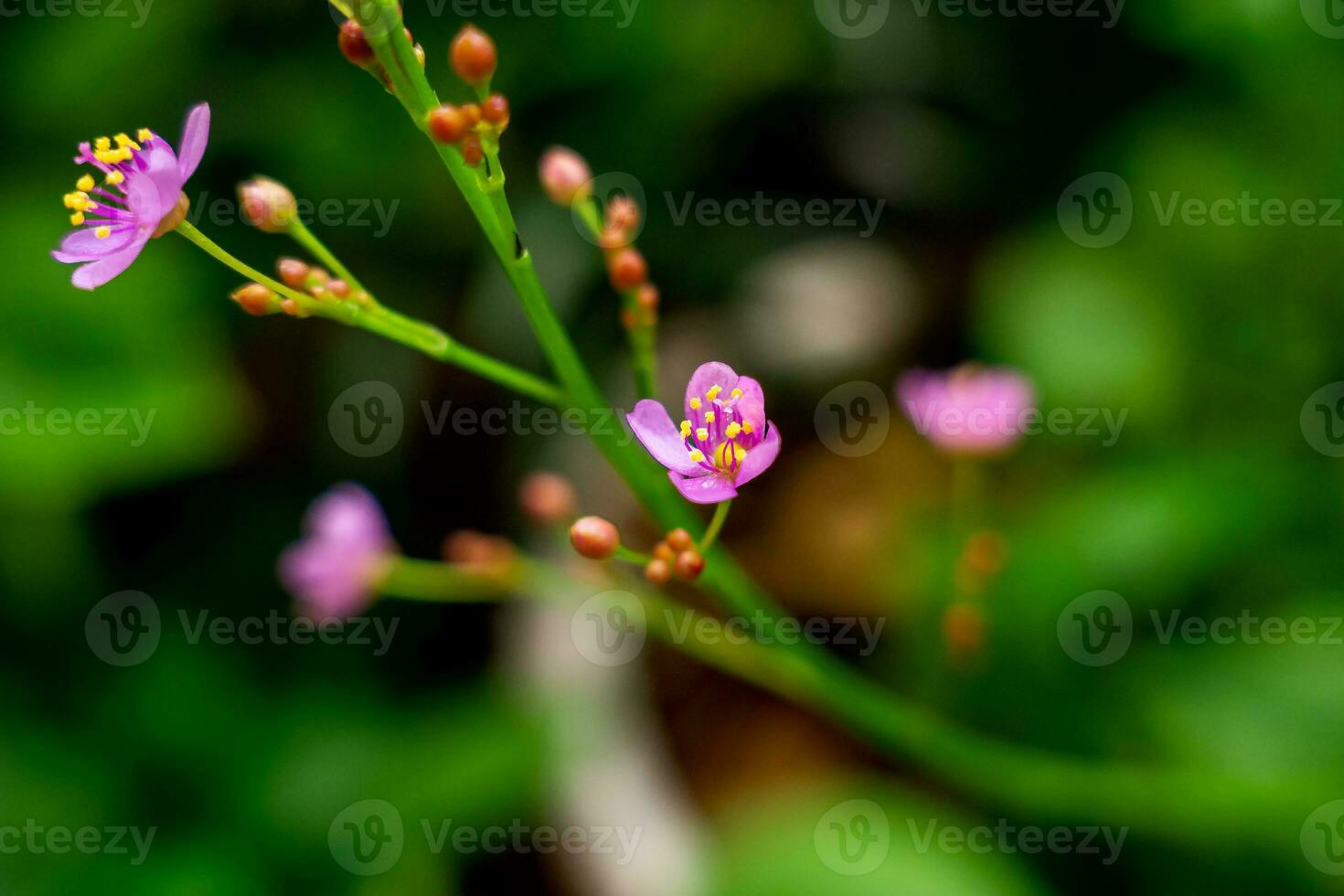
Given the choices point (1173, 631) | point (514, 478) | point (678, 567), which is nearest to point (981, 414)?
point (1173, 631)

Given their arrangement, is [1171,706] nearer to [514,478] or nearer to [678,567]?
[678,567]

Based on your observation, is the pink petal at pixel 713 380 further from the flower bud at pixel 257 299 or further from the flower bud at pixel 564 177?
the flower bud at pixel 257 299

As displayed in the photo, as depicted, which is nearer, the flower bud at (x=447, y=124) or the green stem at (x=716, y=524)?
the flower bud at (x=447, y=124)

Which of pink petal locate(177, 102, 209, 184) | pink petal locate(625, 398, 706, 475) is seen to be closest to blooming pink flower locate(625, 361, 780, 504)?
pink petal locate(625, 398, 706, 475)

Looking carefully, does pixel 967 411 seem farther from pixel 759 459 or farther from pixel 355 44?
pixel 355 44

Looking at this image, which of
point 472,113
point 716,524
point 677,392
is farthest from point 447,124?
Answer: point 677,392

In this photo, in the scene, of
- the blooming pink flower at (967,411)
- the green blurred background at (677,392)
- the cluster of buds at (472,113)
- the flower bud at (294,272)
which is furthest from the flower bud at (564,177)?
the green blurred background at (677,392)

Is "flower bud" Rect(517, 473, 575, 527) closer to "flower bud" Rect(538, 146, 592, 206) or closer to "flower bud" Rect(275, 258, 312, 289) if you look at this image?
"flower bud" Rect(538, 146, 592, 206)
